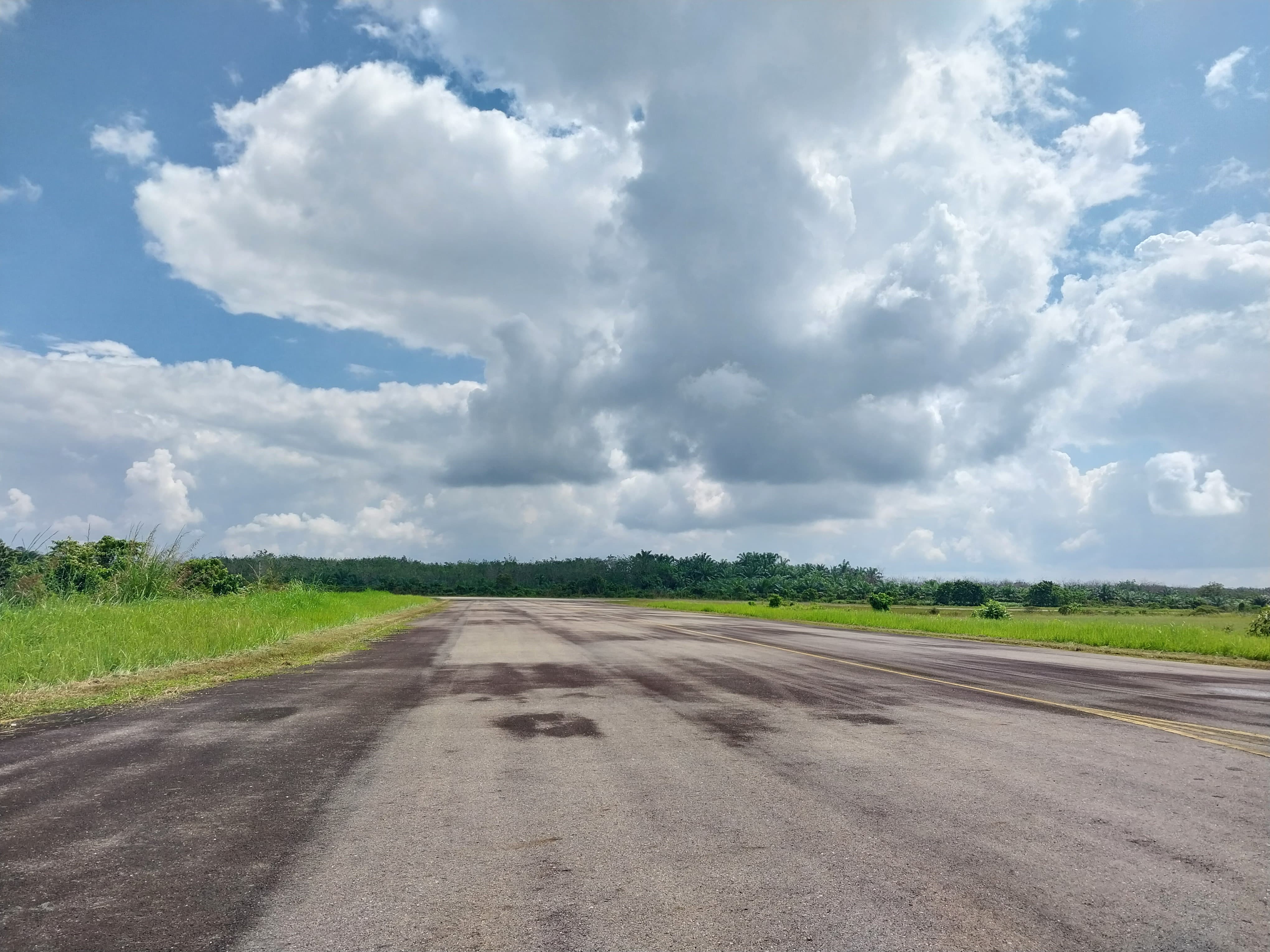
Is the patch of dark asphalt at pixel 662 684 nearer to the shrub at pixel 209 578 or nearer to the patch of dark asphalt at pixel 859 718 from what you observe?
the patch of dark asphalt at pixel 859 718

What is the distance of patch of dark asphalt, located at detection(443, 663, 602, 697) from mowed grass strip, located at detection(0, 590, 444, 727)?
12.6 feet

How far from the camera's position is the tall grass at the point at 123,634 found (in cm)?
1250

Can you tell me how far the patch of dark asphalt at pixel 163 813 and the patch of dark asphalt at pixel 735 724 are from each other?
375cm

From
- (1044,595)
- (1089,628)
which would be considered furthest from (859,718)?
(1044,595)

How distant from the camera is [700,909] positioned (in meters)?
3.82

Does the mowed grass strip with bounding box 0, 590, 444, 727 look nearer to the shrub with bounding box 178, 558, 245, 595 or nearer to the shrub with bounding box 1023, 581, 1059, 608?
the shrub with bounding box 178, 558, 245, 595

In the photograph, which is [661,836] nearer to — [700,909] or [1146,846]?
[700,909]

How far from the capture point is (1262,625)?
2828 cm

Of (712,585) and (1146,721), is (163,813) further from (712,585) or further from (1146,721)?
(712,585)

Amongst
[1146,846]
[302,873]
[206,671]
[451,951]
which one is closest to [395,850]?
[302,873]

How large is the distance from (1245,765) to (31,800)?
10522 millimetres

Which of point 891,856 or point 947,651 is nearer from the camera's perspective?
point 891,856

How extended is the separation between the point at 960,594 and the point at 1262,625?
2866 inches

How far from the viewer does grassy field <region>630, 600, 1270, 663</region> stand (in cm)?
2381
